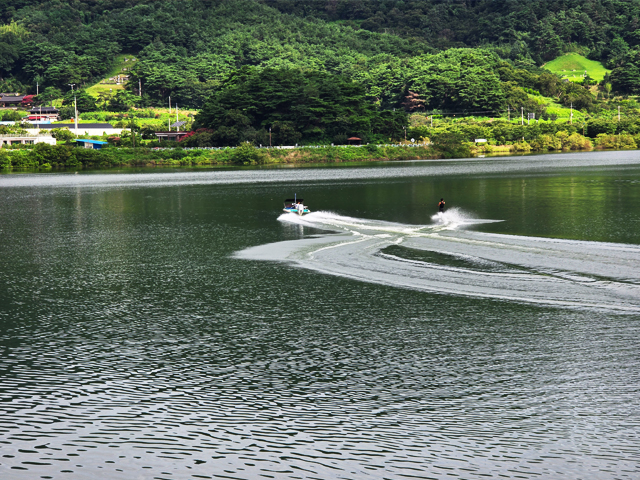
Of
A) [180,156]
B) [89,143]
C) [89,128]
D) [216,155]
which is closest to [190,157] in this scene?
[180,156]

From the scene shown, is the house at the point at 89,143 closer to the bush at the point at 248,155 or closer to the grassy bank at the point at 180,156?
the grassy bank at the point at 180,156

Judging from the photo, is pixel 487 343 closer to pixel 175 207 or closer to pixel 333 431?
pixel 333 431

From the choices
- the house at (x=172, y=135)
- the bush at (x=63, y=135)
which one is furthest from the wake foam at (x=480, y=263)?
the house at (x=172, y=135)

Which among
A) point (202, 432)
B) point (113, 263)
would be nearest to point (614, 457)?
point (202, 432)

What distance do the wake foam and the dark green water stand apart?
324mm

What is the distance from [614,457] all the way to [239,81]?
164 metres

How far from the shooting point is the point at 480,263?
31141 millimetres

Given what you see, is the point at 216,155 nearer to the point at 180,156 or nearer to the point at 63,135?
the point at 180,156

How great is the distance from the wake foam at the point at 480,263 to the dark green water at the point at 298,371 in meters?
0.32

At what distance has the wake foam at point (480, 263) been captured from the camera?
84.2ft

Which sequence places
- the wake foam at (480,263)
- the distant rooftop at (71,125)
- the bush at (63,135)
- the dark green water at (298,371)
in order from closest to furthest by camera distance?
the dark green water at (298,371), the wake foam at (480,263), the bush at (63,135), the distant rooftop at (71,125)

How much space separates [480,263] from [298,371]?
14.6 meters

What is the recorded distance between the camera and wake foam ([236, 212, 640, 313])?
2567cm

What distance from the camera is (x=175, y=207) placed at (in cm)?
6194
